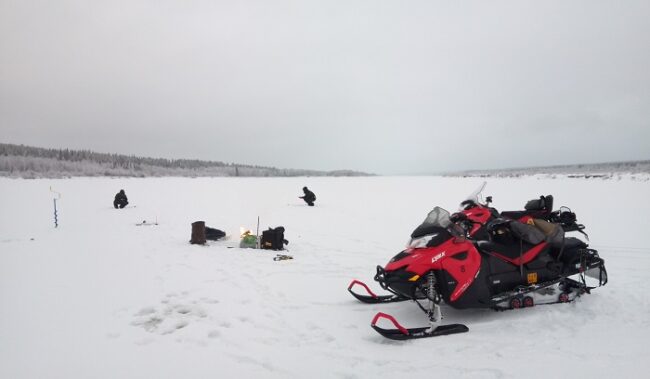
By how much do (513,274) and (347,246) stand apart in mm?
4654

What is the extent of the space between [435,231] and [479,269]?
77 centimetres

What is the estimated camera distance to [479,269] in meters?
4.30

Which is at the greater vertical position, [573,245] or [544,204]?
[544,204]

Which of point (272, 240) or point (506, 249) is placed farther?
point (272, 240)

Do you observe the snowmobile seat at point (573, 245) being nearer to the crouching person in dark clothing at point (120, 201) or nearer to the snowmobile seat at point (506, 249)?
the snowmobile seat at point (506, 249)

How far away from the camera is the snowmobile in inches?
160

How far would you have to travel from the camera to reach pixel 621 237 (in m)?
9.11

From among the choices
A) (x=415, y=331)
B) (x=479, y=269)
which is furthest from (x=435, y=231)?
(x=415, y=331)

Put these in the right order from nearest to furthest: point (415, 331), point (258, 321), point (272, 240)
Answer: point (415, 331) → point (258, 321) → point (272, 240)

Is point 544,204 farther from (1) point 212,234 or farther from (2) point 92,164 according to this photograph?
(2) point 92,164

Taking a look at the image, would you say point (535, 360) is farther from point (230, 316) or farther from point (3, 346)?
point (3, 346)

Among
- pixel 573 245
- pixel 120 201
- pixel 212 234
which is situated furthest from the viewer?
pixel 120 201

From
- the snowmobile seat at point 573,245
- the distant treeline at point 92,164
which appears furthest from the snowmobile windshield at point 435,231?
the distant treeline at point 92,164

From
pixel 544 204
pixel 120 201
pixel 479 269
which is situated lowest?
pixel 479 269
